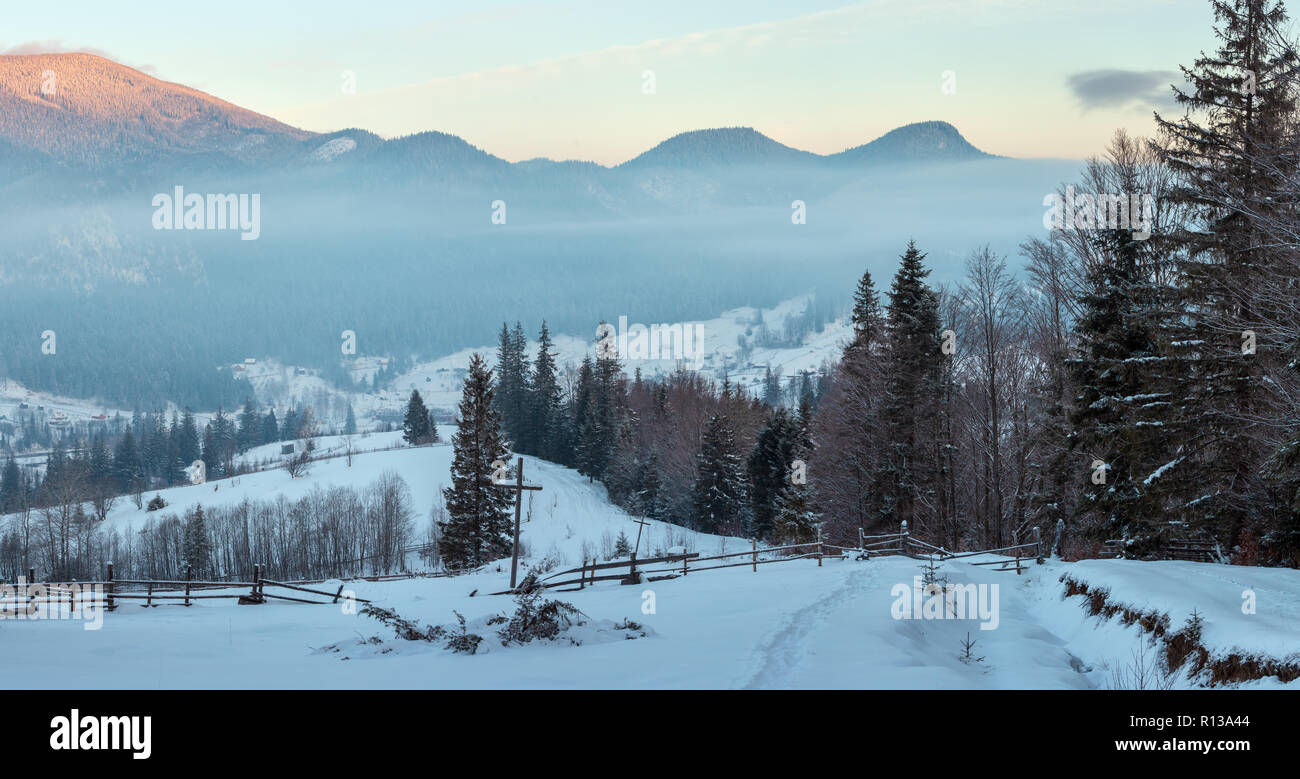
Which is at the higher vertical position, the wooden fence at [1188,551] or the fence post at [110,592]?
the wooden fence at [1188,551]

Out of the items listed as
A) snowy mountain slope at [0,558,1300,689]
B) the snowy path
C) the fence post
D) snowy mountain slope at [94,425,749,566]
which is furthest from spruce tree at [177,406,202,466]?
the snowy path

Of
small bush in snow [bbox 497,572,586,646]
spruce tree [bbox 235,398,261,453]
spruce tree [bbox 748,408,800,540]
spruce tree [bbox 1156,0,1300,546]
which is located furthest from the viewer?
spruce tree [bbox 235,398,261,453]

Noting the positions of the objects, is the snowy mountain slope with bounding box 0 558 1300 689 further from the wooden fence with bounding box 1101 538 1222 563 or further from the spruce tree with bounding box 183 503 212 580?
the spruce tree with bounding box 183 503 212 580

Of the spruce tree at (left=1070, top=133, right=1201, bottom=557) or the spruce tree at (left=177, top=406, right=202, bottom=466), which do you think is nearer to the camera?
the spruce tree at (left=1070, top=133, right=1201, bottom=557)

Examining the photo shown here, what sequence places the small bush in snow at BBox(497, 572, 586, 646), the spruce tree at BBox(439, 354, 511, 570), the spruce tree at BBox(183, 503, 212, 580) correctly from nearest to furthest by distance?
1. the small bush in snow at BBox(497, 572, 586, 646)
2. the spruce tree at BBox(439, 354, 511, 570)
3. the spruce tree at BBox(183, 503, 212, 580)

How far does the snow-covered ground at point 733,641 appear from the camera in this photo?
1195 centimetres

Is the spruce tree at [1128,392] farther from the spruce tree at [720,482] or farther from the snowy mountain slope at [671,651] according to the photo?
the spruce tree at [720,482]

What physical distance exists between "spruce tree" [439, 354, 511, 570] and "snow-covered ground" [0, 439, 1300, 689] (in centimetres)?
2383

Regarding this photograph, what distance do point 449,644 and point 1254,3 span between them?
2713cm

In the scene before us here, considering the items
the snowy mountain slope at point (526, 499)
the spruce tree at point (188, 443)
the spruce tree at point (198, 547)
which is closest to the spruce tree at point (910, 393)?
the snowy mountain slope at point (526, 499)

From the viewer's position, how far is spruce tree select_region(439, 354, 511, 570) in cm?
5138

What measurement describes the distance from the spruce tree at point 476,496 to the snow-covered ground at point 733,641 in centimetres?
2383
